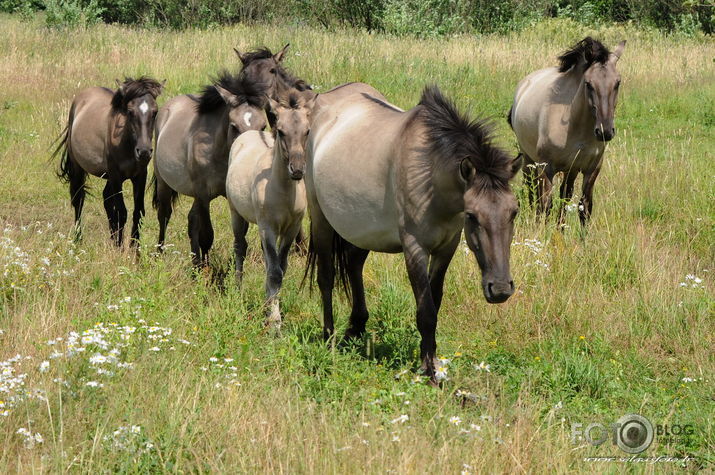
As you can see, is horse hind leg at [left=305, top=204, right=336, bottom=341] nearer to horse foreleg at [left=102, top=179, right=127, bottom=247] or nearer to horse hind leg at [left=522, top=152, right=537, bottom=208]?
horse hind leg at [left=522, top=152, right=537, bottom=208]

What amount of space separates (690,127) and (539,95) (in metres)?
5.44

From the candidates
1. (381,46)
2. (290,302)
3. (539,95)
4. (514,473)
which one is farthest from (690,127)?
(514,473)

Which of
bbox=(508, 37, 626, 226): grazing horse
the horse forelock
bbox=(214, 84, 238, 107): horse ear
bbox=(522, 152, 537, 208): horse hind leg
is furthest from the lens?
the horse forelock

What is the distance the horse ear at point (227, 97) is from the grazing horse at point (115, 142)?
3.93 feet

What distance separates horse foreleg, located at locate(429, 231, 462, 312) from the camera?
564 cm

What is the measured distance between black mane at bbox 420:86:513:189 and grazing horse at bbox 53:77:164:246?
13.2ft

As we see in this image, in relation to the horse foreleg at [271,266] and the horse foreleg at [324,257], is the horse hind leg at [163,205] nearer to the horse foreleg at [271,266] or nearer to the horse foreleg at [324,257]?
the horse foreleg at [271,266]

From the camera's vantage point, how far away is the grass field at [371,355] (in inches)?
154

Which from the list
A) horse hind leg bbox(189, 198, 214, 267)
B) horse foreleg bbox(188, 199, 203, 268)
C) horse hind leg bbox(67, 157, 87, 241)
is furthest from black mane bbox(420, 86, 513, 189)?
horse hind leg bbox(67, 157, 87, 241)

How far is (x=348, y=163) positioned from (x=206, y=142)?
2818mm

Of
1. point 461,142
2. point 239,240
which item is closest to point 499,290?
point 461,142

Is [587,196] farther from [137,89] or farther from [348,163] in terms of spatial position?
[137,89]

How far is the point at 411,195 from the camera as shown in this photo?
541cm

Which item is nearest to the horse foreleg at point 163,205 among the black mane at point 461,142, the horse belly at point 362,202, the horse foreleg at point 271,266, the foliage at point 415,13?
the horse foreleg at point 271,266
